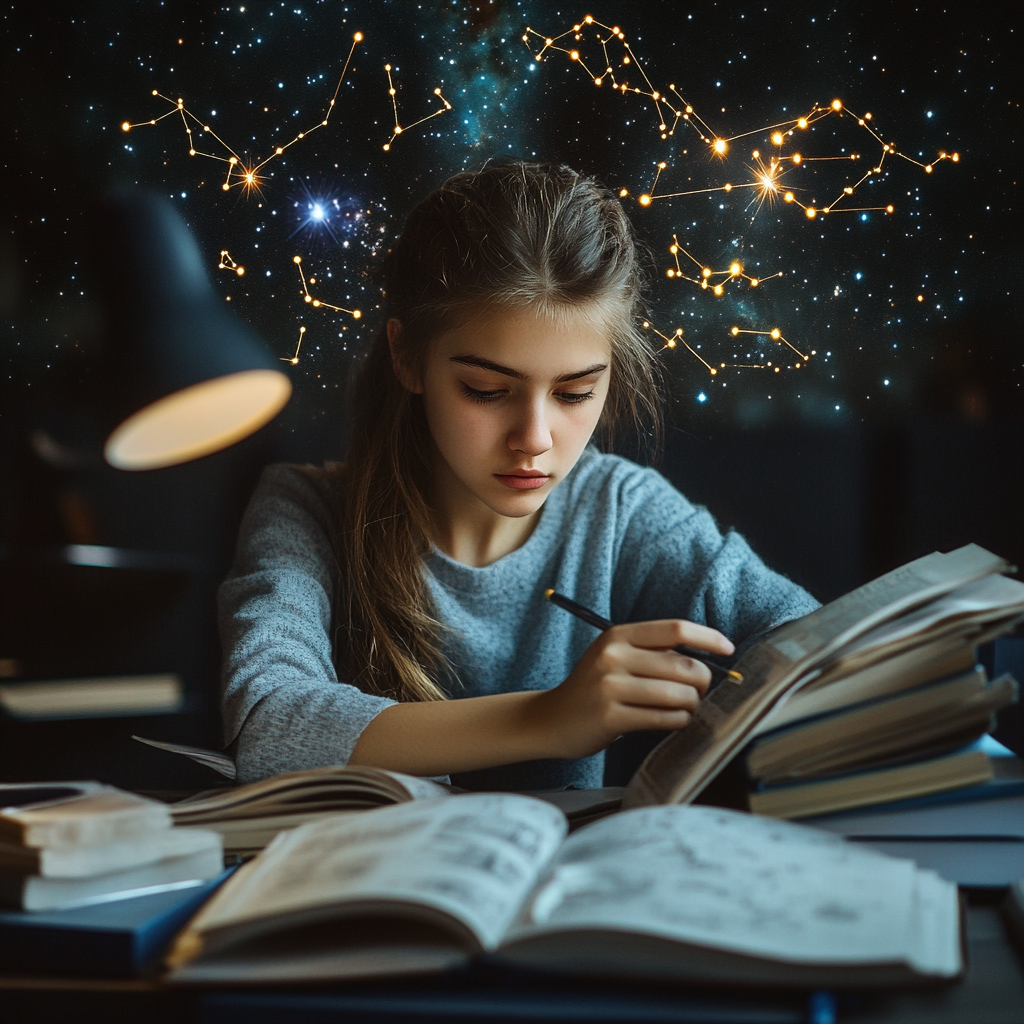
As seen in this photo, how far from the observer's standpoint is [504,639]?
110 centimetres

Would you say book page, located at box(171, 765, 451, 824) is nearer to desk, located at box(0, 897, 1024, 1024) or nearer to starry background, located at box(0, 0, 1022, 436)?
desk, located at box(0, 897, 1024, 1024)

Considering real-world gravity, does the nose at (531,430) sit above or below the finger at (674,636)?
above

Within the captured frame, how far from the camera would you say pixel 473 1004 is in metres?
0.36

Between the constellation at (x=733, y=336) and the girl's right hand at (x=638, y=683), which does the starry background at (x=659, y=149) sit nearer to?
the constellation at (x=733, y=336)

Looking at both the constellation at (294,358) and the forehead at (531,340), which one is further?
the constellation at (294,358)

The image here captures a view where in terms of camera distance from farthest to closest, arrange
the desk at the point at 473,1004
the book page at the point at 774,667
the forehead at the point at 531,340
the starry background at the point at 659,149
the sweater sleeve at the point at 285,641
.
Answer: the starry background at the point at 659,149 < the forehead at the point at 531,340 < the sweater sleeve at the point at 285,641 < the book page at the point at 774,667 < the desk at the point at 473,1004

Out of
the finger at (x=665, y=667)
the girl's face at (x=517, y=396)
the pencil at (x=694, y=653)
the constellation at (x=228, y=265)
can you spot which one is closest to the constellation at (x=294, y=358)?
the constellation at (x=228, y=265)

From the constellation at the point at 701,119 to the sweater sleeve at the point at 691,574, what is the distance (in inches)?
16.2

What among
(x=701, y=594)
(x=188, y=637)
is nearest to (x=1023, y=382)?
(x=701, y=594)

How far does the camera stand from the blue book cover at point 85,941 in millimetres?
381

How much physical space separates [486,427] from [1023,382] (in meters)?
0.74

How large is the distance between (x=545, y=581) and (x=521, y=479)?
234 millimetres

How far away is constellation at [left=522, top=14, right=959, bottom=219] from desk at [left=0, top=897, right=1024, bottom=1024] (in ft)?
3.26

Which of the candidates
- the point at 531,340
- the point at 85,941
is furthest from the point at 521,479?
the point at 85,941
